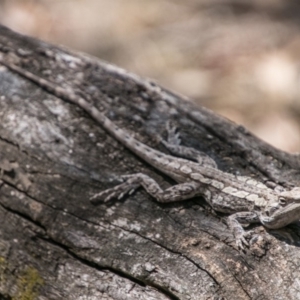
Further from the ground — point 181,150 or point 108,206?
point 181,150

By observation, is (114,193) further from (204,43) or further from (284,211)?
(204,43)

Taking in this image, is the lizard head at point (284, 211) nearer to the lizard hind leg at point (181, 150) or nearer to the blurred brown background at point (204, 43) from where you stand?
the lizard hind leg at point (181, 150)

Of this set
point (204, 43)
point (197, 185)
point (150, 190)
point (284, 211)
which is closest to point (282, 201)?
point (284, 211)

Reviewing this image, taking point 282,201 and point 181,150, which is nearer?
point 282,201

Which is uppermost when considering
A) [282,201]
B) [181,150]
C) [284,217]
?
[181,150]

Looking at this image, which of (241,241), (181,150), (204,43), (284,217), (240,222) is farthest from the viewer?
(204,43)

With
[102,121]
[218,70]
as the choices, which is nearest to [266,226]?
[102,121]

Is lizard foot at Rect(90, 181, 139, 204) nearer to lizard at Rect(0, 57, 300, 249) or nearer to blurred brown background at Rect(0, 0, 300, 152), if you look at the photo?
lizard at Rect(0, 57, 300, 249)

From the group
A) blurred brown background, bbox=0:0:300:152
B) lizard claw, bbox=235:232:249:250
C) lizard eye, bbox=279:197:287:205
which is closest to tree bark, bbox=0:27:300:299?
lizard claw, bbox=235:232:249:250
